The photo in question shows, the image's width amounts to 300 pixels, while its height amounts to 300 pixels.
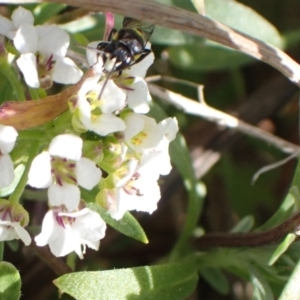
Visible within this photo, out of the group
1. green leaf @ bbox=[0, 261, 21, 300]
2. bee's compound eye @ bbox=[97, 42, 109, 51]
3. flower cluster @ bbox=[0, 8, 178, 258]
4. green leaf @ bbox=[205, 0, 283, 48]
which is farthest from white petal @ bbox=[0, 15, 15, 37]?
green leaf @ bbox=[205, 0, 283, 48]

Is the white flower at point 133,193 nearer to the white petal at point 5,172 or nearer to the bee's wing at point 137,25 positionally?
the white petal at point 5,172

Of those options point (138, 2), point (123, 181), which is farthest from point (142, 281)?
point (138, 2)

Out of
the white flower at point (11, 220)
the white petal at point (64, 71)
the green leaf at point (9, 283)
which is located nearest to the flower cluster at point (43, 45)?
the white petal at point (64, 71)

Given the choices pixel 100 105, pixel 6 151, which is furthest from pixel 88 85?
pixel 6 151

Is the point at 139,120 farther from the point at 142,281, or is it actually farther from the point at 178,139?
the point at 178,139

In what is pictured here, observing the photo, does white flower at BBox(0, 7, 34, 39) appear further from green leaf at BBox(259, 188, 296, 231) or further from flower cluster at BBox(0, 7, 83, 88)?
green leaf at BBox(259, 188, 296, 231)

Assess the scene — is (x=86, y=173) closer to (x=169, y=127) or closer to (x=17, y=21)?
(x=169, y=127)
